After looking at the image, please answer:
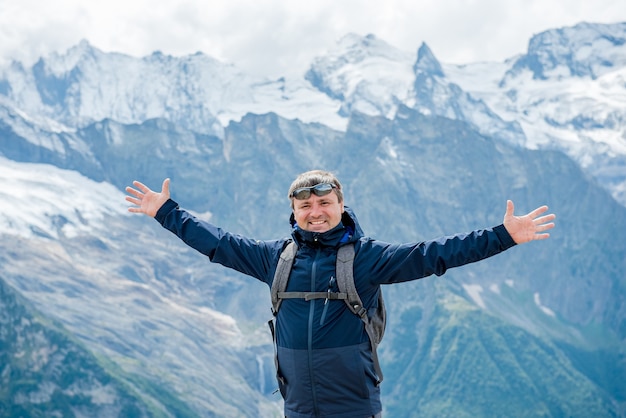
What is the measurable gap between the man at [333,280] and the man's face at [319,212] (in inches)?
0.6

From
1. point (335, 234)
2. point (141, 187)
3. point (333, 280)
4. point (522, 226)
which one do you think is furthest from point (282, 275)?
→ point (141, 187)

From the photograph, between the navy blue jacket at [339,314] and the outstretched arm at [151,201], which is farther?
the outstretched arm at [151,201]

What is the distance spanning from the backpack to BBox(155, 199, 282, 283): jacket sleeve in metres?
0.56

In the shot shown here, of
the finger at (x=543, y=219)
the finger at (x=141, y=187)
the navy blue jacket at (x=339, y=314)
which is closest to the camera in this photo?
the navy blue jacket at (x=339, y=314)

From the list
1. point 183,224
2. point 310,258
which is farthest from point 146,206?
point 310,258

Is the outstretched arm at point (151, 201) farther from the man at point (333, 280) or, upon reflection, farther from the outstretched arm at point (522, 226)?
the outstretched arm at point (522, 226)

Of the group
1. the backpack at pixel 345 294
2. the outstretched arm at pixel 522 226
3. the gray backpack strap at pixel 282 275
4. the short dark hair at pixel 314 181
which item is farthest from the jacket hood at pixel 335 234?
the outstretched arm at pixel 522 226

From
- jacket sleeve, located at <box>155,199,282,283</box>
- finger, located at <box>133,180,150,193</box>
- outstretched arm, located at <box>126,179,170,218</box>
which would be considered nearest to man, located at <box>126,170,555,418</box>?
jacket sleeve, located at <box>155,199,282,283</box>

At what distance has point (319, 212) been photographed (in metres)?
13.6

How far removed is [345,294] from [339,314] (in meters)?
0.32

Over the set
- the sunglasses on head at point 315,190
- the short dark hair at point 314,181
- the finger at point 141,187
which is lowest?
the sunglasses on head at point 315,190

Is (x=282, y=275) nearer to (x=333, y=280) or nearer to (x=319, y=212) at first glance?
(x=333, y=280)

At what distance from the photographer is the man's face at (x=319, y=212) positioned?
44.6 feet

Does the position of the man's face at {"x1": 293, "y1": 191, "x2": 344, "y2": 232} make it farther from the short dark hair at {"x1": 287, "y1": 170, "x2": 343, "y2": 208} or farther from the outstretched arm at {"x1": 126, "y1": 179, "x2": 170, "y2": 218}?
the outstretched arm at {"x1": 126, "y1": 179, "x2": 170, "y2": 218}
